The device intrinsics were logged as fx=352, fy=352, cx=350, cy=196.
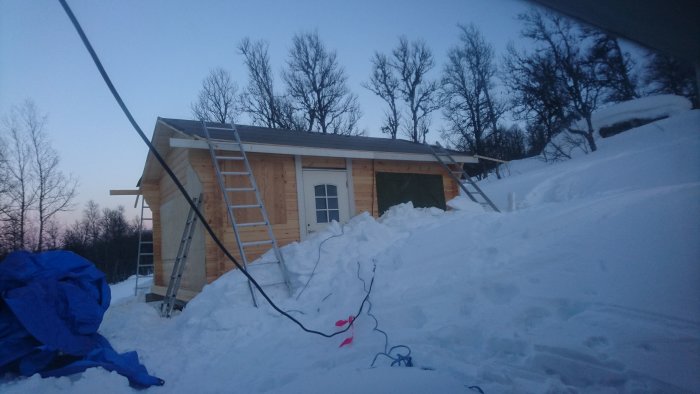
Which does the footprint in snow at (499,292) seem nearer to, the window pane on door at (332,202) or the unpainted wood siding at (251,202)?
the unpainted wood siding at (251,202)

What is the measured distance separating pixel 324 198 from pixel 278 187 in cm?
101

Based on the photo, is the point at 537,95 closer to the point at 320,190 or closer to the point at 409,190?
the point at 409,190

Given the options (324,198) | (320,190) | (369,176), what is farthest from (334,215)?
(369,176)

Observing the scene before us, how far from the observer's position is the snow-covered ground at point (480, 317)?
218cm

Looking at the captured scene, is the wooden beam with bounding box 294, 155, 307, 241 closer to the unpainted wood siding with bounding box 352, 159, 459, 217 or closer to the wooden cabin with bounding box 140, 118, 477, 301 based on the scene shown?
the wooden cabin with bounding box 140, 118, 477, 301

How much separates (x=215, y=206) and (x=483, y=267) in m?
4.43

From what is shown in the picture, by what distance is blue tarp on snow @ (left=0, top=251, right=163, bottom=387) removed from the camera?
10.2 feet

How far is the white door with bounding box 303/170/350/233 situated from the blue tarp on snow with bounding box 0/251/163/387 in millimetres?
3787

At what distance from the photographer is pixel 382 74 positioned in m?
13.4

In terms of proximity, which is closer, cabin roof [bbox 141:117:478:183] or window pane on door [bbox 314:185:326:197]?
cabin roof [bbox 141:117:478:183]

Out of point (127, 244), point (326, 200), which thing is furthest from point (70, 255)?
point (127, 244)

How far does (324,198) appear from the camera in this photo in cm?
720

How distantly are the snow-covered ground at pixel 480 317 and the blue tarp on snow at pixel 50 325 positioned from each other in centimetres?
21

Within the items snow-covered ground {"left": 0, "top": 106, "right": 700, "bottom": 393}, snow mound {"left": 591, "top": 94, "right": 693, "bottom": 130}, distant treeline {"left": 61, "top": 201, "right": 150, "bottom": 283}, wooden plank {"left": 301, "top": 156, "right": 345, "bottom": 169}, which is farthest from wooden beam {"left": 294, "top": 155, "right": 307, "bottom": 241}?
distant treeline {"left": 61, "top": 201, "right": 150, "bottom": 283}
